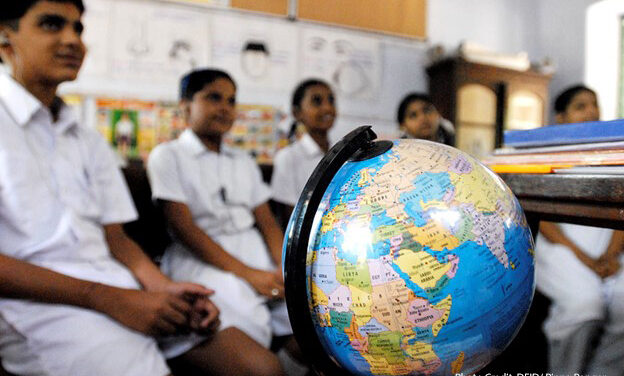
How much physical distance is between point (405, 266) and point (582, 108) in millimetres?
2237

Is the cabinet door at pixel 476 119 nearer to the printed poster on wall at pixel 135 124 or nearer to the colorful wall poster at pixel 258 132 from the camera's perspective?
the colorful wall poster at pixel 258 132

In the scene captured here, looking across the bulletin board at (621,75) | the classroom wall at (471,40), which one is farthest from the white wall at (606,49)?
the classroom wall at (471,40)

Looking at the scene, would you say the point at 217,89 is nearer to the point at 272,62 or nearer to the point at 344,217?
the point at 344,217

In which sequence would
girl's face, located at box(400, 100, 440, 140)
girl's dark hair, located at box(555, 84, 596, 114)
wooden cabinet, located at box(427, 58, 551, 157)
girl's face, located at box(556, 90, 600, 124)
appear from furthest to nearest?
wooden cabinet, located at box(427, 58, 551, 157), girl's face, located at box(400, 100, 440, 140), girl's dark hair, located at box(555, 84, 596, 114), girl's face, located at box(556, 90, 600, 124)

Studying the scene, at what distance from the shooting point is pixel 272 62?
3301 millimetres

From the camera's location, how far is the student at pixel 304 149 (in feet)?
5.63

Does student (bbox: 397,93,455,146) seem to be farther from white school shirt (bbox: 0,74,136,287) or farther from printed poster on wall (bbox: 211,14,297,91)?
white school shirt (bbox: 0,74,136,287)

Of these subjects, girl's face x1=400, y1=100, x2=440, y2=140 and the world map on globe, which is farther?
girl's face x1=400, y1=100, x2=440, y2=140

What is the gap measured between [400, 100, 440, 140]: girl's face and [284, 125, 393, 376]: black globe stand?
197 centimetres

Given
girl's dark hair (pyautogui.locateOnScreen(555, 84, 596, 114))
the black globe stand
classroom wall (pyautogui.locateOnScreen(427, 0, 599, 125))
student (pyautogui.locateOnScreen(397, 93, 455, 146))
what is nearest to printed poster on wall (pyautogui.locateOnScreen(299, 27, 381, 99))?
classroom wall (pyautogui.locateOnScreen(427, 0, 599, 125))

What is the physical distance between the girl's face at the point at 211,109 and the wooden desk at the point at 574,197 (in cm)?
103

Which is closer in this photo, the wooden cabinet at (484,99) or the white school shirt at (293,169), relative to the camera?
the white school shirt at (293,169)

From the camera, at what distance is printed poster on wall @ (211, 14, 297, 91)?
3180 millimetres

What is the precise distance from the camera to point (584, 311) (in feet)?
3.71
